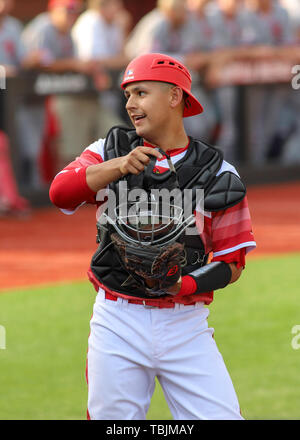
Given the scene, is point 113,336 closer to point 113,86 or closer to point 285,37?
point 113,86

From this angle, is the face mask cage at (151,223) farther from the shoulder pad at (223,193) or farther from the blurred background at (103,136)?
the blurred background at (103,136)

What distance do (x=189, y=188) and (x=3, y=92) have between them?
29.5 feet

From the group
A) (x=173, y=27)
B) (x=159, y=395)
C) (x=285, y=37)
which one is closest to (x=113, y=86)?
(x=173, y=27)

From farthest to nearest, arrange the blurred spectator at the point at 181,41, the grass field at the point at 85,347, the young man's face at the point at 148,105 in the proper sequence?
the blurred spectator at the point at 181,41
the grass field at the point at 85,347
the young man's face at the point at 148,105

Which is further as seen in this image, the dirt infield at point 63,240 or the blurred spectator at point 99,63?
the blurred spectator at point 99,63

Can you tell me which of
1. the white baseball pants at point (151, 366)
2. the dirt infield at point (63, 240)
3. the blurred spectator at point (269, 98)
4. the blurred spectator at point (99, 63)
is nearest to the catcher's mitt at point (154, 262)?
the white baseball pants at point (151, 366)

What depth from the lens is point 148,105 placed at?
136 inches

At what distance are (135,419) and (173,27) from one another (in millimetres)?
10834

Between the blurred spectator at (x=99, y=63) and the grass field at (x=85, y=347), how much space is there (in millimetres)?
4790

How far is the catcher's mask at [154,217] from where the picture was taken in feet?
11.0

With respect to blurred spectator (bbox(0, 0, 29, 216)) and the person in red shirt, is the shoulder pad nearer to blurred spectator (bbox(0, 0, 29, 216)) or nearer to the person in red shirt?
the person in red shirt

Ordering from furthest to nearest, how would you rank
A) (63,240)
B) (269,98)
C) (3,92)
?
(269,98), (3,92), (63,240)

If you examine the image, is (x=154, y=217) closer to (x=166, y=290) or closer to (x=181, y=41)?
(x=166, y=290)

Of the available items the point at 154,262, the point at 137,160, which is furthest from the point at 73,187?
the point at 154,262
